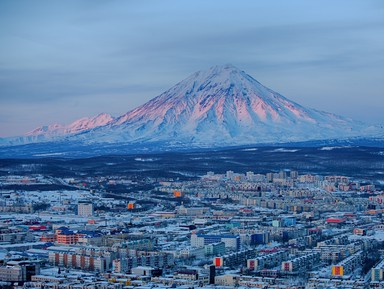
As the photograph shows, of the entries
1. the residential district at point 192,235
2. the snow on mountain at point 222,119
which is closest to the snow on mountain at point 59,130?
the snow on mountain at point 222,119

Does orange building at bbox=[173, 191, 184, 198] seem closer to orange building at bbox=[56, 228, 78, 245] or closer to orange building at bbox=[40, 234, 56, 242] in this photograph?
orange building at bbox=[40, 234, 56, 242]

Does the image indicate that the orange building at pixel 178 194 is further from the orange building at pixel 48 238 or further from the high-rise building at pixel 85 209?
the orange building at pixel 48 238

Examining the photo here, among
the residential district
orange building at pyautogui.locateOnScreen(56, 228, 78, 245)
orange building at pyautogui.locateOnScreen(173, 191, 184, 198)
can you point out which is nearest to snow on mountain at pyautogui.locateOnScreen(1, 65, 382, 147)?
the residential district

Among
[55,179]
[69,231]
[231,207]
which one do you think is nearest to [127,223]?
[69,231]

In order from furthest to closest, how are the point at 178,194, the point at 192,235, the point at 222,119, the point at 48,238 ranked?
the point at 222,119, the point at 178,194, the point at 48,238, the point at 192,235

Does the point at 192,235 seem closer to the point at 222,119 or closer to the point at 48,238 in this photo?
the point at 48,238

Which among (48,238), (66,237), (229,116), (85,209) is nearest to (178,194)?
(85,209)

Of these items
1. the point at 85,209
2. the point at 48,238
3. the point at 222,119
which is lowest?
the point at 48,238
